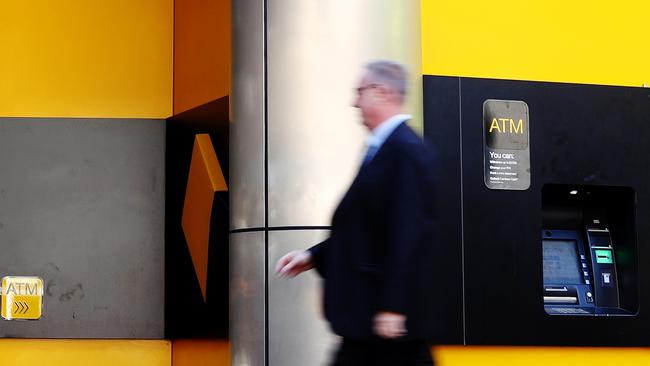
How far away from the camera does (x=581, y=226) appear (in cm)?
623

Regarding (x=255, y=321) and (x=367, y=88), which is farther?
(x=255, y=321)

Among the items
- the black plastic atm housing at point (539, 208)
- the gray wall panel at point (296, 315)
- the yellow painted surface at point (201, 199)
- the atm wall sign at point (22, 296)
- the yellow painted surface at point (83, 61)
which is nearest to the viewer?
the gray wall panel at point (296, 315)

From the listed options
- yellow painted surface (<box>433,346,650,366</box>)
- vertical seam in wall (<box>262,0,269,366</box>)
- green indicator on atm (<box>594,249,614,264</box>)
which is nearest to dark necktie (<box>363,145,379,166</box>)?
vertical seam in wall (<box>262,0,269,366</box>)

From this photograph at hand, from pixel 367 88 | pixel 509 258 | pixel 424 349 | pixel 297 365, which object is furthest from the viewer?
pixel 509 258

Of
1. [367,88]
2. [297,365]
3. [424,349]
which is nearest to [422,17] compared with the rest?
[297,365]

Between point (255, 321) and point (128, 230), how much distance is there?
1880mm

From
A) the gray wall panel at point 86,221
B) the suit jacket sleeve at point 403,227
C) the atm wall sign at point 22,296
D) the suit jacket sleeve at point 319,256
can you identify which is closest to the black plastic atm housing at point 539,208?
the suit jacket sleeve at point 319,256

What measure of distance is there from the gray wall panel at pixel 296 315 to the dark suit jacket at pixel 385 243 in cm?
166

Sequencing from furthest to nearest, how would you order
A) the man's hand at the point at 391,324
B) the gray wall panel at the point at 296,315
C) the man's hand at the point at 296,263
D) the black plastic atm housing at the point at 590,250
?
the black plastic atm housing at the point at 590,250 < the gray wall panel at the point at 296,315 < the man's hand at the point at 296,263 < the man's hand at the point at 391,324

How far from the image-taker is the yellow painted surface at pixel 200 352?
626 cm

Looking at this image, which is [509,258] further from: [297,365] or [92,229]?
[92,229]

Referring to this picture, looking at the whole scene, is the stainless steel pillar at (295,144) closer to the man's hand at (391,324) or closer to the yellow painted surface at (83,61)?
the yellow painted surface at (83,61)

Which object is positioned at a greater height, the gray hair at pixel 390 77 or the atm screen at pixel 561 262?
the gray hair at pixel 390 77

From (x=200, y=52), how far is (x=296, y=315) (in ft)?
6.94
